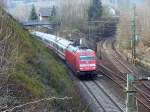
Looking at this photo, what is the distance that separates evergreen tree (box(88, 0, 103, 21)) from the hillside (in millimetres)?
49684

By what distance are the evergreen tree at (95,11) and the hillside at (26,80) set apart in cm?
4968

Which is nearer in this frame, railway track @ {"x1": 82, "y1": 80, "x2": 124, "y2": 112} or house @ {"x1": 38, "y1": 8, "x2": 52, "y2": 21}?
railway track @ {"x1": 82, "y1": 80, "x2": 124, "y2": 112}

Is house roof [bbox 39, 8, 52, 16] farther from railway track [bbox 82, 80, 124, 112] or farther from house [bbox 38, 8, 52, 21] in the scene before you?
railway track [bbox 82, 80, 124, 112]

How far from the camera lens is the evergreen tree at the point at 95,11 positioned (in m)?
73.6

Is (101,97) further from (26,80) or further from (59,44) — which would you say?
(59,44)

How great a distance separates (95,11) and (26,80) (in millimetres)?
57763

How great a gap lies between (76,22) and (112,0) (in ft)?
136

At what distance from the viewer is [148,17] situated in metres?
48.0

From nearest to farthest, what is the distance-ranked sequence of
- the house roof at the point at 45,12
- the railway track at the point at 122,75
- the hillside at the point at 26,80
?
the hillside at the point at 26,80
the railway track at the point at 122,75
the house roof at the point at 45,12

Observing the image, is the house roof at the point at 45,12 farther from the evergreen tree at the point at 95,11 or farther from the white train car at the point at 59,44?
the white train car at the point at 59,44

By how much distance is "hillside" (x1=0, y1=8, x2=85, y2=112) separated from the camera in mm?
12416

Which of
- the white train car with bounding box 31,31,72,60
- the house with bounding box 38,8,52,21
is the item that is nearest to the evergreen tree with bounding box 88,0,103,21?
the house with bounding box 38,8,52,21

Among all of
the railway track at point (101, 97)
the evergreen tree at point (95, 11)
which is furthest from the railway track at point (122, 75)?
the evergreen tree at point (95, 11)

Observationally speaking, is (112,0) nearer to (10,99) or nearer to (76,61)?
(76,61)
